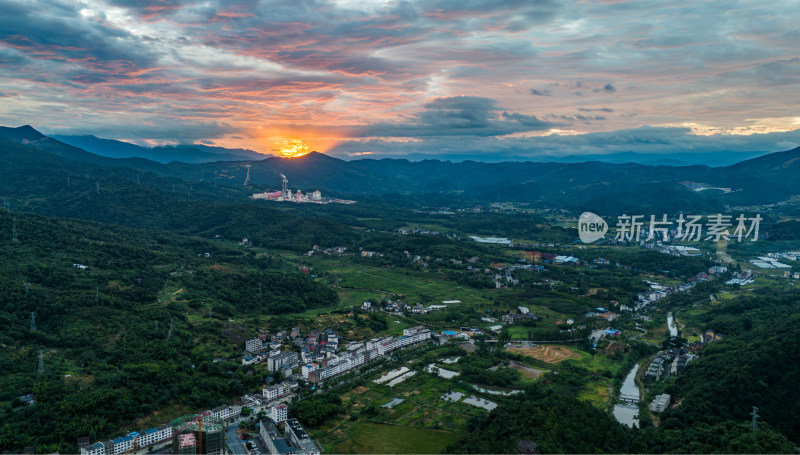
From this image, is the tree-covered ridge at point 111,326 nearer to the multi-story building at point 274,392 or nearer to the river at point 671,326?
the multi-story building at point 274,392

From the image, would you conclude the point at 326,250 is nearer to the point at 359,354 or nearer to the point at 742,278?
the point at 359,354

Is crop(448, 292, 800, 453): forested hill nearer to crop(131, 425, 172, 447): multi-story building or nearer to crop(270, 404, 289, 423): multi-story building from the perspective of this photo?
crop(270, 404, 289, 423): multi-story building

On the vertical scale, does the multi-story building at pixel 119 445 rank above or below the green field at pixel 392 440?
above

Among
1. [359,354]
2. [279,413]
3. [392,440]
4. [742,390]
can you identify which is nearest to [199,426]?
[279,413]

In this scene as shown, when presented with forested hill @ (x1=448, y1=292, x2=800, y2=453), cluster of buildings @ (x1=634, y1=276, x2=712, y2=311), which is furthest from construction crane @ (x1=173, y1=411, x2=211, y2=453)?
cluster of buildings @ (x1=634, y1=276, x2=712, y2=311)

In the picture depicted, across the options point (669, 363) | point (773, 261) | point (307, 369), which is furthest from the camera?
point (773, 261)

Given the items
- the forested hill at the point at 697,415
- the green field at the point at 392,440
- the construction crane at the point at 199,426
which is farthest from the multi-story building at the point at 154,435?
the forested hill at the point at 697,415

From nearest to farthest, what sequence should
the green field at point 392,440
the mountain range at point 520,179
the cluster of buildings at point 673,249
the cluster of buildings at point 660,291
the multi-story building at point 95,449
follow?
1. the multi-story building at point 95,449
2. the green field at point 392,440
3. the cluster of buildings at point 660,291
4. the cluster of buildings at point 673,249
5. the mountain range at point 520,179
